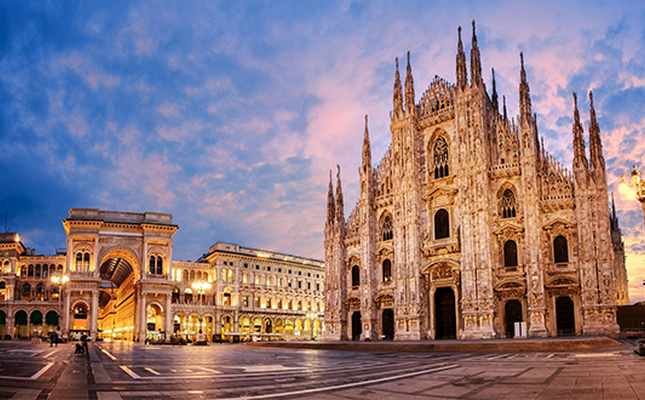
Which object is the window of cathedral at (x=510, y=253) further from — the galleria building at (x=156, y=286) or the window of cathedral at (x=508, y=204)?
the galleria building at (x=156, y=286)

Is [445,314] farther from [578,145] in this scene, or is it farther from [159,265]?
[159,265]

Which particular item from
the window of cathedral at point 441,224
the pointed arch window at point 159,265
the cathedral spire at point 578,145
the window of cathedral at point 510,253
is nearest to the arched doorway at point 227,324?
the pointed arch window at point 159,265

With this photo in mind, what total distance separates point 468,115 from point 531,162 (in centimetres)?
755

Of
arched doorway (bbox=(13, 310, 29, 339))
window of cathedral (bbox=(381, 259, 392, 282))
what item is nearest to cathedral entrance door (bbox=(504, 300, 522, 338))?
window of cathedral (bbox=(381, 259, 392, 282))

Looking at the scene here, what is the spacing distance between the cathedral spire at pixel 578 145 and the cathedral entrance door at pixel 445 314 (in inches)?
614

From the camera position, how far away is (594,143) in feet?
135

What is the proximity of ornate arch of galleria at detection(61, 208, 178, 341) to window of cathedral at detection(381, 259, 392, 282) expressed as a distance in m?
32.1

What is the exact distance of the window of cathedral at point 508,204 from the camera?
145 feet

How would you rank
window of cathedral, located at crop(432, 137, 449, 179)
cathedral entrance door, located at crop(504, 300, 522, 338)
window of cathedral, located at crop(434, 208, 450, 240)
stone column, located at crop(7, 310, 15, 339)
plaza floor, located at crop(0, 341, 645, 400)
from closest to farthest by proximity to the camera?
plaza floor, located at crop(0, 341, 645, 400) → cathedral entrance door, located at crop(504, 300, 522, 338) → window of cathedral, located at crop(434, 208, 450, 240) → window of cathedral, located at crop(432, 137, 449, 179) → stone column, located at crop(7, 310, 15, 339)

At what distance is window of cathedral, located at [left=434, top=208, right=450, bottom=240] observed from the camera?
158 feet

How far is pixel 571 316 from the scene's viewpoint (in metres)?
40.1

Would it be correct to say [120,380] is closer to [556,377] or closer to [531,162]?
[556,377]

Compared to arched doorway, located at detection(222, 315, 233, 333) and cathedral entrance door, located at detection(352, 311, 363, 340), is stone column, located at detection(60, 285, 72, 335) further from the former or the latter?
cathedral entrance door, located at detection(352, 311, 363, 340)

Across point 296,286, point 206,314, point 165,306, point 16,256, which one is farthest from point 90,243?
point 296,286
